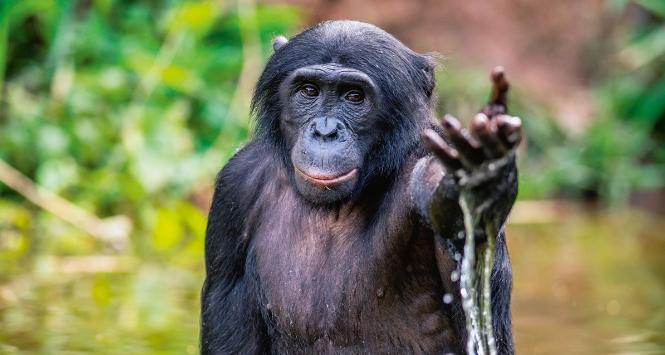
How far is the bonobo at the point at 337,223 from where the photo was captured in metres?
5.77

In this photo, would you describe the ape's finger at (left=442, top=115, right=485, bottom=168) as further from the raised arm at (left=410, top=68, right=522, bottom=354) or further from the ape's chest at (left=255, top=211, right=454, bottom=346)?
the ape's chest at (left=255, top=211, right=454, bottom=346)

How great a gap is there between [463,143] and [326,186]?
4.65 feet

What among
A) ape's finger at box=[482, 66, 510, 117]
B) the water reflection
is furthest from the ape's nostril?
the water reflection

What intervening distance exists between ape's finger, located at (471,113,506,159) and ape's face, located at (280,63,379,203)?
1.40 metres

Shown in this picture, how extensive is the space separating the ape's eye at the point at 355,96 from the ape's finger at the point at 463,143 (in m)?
1.57

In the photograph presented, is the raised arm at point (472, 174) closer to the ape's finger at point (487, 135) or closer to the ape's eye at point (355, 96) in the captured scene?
the ape's finger at point (487, 135)

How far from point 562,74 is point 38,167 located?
10200 mm

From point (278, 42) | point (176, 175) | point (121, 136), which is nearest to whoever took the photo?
point (278, 42)

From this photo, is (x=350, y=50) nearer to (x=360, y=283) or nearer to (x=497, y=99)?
(x=360, y=283)

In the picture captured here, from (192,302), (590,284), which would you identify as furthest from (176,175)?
(590,284)

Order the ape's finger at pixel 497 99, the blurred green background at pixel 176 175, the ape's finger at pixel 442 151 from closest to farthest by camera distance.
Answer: the ape's finger at pixel 497 99
the ape's finger at pixel 442 151
the blurred green background at pixel 176 175

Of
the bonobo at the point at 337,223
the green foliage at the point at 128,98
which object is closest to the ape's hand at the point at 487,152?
the bonobo at the point at 337,223

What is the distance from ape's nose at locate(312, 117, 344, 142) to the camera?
18.8ft

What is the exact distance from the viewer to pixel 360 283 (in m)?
5.93
